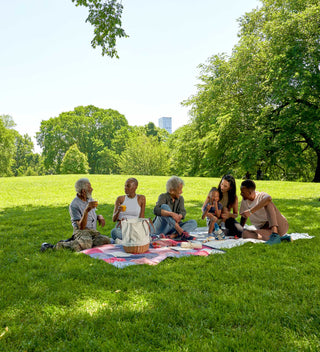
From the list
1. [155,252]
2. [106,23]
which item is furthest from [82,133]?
[155,252]

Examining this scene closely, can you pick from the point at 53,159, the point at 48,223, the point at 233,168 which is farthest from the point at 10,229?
the point at 53,159

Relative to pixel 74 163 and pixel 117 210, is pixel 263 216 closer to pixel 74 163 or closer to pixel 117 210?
pixel 117 210

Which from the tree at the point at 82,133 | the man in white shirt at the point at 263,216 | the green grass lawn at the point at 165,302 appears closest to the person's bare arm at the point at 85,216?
the green grass lawn at the point at 165,302

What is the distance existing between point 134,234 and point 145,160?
136 ft

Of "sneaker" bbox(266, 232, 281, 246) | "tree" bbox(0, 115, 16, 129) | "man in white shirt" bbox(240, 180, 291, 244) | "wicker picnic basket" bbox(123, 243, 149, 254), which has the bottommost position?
"wicker picnic basket" bbox(123, 243, 149, 254)

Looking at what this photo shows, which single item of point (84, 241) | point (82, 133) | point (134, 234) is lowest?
point (84, 241)

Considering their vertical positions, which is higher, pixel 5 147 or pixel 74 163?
pixel 5 147

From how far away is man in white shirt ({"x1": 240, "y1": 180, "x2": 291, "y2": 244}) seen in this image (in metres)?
6.08

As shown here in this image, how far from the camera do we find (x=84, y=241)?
5.63m

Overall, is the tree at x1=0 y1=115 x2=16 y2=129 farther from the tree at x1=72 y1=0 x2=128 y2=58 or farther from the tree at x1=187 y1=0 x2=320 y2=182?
the tree at x1=72 y1=0 x2=128 y2=58

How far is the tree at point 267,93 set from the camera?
1930cm

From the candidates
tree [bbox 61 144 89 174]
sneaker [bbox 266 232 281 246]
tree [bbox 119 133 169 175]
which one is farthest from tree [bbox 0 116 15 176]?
sneaker [bbox 266 232 281 246]

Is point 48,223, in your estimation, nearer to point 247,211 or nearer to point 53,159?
point 247,211

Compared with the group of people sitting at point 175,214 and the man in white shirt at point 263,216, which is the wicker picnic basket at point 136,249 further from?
the man in white shirt at point 263,216
